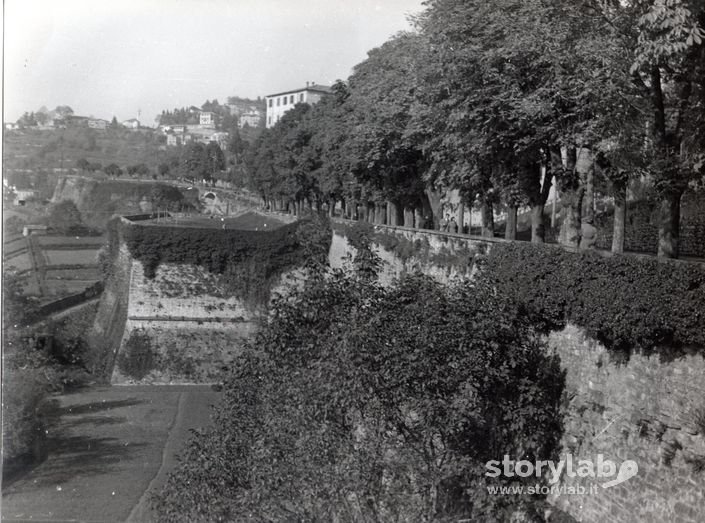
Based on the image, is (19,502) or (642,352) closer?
(642,352)

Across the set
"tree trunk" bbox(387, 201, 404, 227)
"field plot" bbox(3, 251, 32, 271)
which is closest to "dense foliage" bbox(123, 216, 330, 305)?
"tree trunk" bbox(387, 201, 404, 227)

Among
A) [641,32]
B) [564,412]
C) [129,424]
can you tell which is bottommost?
[129,424]

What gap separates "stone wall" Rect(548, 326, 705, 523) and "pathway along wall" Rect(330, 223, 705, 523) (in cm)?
1

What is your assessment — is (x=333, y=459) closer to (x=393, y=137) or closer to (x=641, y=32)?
(x=641, y=32)

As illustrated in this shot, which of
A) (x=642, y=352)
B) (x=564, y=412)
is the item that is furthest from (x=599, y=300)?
(x=564, y=412)

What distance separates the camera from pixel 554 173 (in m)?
18.0

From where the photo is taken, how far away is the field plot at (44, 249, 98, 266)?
30.5m

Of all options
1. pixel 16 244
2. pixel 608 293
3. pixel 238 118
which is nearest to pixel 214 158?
pixel 238 118

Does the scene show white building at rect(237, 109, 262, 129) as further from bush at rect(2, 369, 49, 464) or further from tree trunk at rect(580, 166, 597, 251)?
tree trunk at rect(580, 166, 597, 251)

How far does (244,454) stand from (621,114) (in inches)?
358

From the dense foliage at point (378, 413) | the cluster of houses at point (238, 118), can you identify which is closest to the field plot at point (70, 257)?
the cluster of houses at point (238, 118)

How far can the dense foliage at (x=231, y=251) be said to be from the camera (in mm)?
34375

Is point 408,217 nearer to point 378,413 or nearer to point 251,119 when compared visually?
point 378,413

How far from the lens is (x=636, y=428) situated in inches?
466
